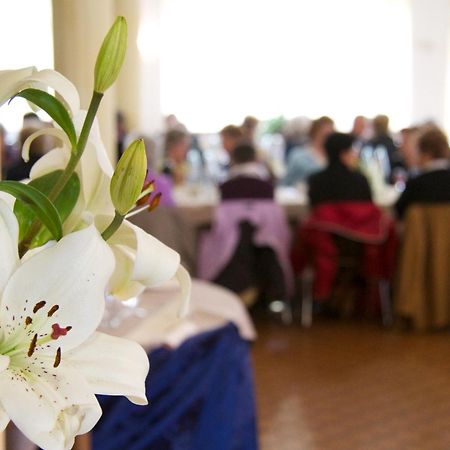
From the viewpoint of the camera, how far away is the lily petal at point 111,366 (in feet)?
2.09

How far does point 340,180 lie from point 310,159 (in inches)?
68.8

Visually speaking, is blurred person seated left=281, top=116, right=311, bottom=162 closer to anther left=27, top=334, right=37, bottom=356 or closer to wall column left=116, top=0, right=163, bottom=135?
wall column left=116, top=0, right=163, bottom=135

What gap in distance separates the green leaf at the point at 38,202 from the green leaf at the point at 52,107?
0.17 ft

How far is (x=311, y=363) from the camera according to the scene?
5.18 meters

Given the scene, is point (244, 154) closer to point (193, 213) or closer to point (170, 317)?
point (193, 213)

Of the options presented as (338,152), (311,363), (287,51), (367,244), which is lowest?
(311,363)

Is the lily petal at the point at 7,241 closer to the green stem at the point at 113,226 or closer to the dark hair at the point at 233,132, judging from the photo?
the green stem at the point at 113,226

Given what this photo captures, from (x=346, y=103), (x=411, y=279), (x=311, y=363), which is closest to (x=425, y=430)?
Answer: (x=311, y=363)

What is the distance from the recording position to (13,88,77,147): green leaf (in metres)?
0.64

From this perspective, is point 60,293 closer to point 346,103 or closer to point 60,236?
point 60,236

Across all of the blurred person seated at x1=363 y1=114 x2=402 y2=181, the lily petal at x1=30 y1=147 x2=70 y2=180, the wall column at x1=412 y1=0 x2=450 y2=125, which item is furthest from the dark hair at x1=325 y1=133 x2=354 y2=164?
the wall column at x1=412 y1=0 x2=450 y2=125

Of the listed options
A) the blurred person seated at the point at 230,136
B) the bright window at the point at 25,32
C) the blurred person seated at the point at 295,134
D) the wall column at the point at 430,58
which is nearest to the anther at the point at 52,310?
the blurred person seated at the point at 230,136

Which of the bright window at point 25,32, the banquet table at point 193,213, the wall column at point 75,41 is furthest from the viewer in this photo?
the bright window at point 25,32

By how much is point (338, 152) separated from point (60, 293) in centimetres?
536
